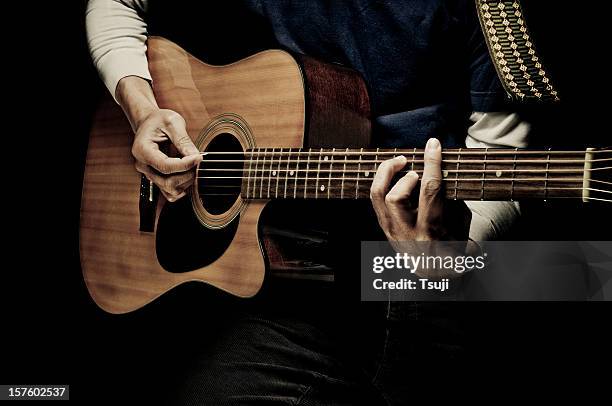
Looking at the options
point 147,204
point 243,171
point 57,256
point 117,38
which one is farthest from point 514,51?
point 57,256

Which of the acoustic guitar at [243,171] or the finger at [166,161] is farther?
the finger at [166,161]

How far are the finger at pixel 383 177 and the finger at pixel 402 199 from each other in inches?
0.4

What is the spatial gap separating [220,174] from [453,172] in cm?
48

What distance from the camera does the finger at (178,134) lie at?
1207 mm

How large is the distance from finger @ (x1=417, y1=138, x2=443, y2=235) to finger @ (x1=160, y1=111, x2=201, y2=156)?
1.64ft

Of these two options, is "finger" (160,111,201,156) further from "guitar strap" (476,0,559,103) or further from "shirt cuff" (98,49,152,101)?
"guitar strap" (476,0,559,103)

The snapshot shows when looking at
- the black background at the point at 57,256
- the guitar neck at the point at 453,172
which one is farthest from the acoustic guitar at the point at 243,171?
the black background at the point at 57,256

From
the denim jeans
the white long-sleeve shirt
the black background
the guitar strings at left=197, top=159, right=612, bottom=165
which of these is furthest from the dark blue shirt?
the black background

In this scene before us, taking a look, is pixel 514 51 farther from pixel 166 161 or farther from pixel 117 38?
pixel 117 38

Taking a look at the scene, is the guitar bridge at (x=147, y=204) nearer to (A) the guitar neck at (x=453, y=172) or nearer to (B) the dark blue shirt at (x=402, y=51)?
(A) the guitar neck at (x=453, y=172)

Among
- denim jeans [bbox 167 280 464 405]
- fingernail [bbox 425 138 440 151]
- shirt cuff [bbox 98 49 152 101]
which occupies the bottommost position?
denim jeans [bbox 167 280 464 405]

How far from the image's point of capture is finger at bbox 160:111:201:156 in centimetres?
121

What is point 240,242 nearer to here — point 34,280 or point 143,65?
point 143,65

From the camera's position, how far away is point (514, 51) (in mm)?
995
